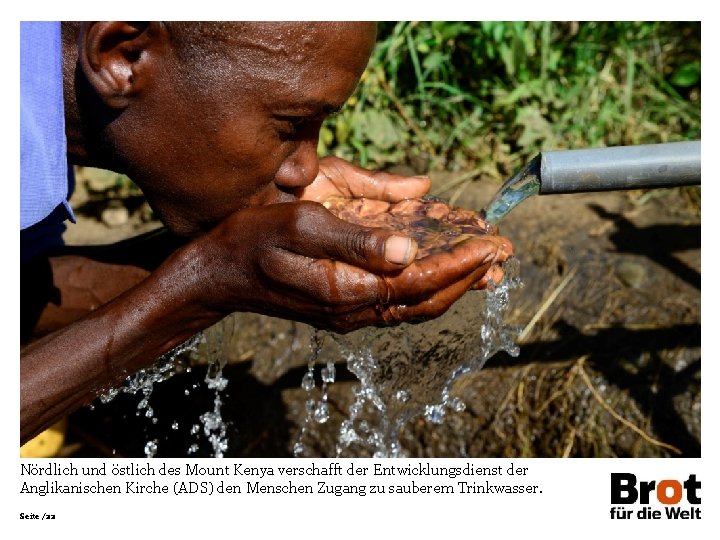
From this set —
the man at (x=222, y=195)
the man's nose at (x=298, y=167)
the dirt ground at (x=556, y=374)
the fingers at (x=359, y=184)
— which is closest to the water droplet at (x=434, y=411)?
the dirt ground at (x=556, y=374)

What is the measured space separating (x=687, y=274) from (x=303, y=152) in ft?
5.49

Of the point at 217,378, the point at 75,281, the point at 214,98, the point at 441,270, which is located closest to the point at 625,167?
Result: the point at 441,270

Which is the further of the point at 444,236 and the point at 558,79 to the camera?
the point at 558,79

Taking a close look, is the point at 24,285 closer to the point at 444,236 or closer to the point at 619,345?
the point at 444,236

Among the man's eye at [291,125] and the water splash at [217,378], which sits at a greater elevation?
the man's eye at [291,125]

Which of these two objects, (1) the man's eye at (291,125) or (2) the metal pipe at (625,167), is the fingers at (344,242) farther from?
(2) the metal pipe at (625,167)

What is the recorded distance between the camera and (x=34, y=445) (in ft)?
7.99

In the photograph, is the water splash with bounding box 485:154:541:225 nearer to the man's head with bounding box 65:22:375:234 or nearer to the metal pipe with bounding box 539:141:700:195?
the metal pipe with bounding box 539:141:700:195

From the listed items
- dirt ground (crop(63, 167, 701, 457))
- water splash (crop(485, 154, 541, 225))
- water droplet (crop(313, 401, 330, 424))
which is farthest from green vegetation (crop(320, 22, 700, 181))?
water splash (crop(485, 154, 541, 225))

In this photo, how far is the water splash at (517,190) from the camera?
5.08 ft

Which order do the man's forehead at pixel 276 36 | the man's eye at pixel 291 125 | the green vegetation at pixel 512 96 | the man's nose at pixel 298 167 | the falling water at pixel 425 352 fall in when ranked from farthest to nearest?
1. the green vegetation at pixel 512 96
2. the falling water at pixel 425 352
3. the man's nose at pixel 298 167
4. the man's eye at pixel 291 125
5. the man's forehead at pixel 276 36

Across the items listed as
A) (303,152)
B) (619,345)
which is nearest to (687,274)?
(619,345)

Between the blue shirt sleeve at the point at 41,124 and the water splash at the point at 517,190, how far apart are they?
0.89 meters
